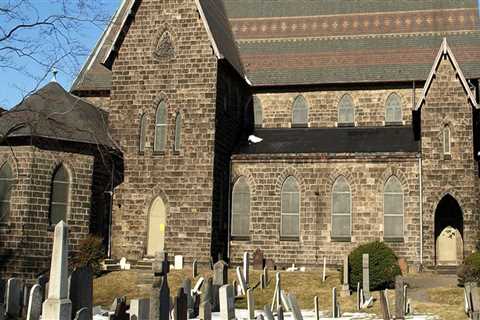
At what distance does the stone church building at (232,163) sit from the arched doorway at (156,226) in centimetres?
5

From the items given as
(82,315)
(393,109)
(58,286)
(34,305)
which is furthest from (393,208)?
(58,286)

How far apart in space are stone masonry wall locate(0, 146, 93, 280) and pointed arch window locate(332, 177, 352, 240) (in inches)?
436

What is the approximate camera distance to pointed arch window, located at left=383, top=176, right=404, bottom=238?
3042 centimetres

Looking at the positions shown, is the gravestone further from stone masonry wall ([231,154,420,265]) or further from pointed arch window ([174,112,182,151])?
pointed arch window ([174,112,182,151])

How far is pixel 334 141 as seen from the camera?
3306 centimetres

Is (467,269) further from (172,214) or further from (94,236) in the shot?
(94,236)

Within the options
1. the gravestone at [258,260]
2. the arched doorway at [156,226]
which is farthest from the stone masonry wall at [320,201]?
the arched doorway at [156,226]

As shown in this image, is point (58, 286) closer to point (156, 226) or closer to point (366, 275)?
point (366, 275)

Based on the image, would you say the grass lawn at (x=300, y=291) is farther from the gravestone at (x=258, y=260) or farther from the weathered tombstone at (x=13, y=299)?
the weathered tombstone at (x=13, y=299)

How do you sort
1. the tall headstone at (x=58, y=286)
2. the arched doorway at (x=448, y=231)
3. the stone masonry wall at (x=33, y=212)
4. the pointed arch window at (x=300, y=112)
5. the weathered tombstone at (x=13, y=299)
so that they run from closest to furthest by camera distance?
the tall headstone at (x=58, y=286)
the weathered tombstone at (x=13, y=299)
the stone masonry wall at (x=33, y=212)
the arched doorway at (x=448, y=231)
the pointed arch window at (x=300, y=112)

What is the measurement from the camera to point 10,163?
92.4 ft

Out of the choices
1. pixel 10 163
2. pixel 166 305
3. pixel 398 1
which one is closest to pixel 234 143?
pixel 10 163

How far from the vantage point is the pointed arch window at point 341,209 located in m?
30.9

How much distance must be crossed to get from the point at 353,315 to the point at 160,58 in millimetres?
16303
